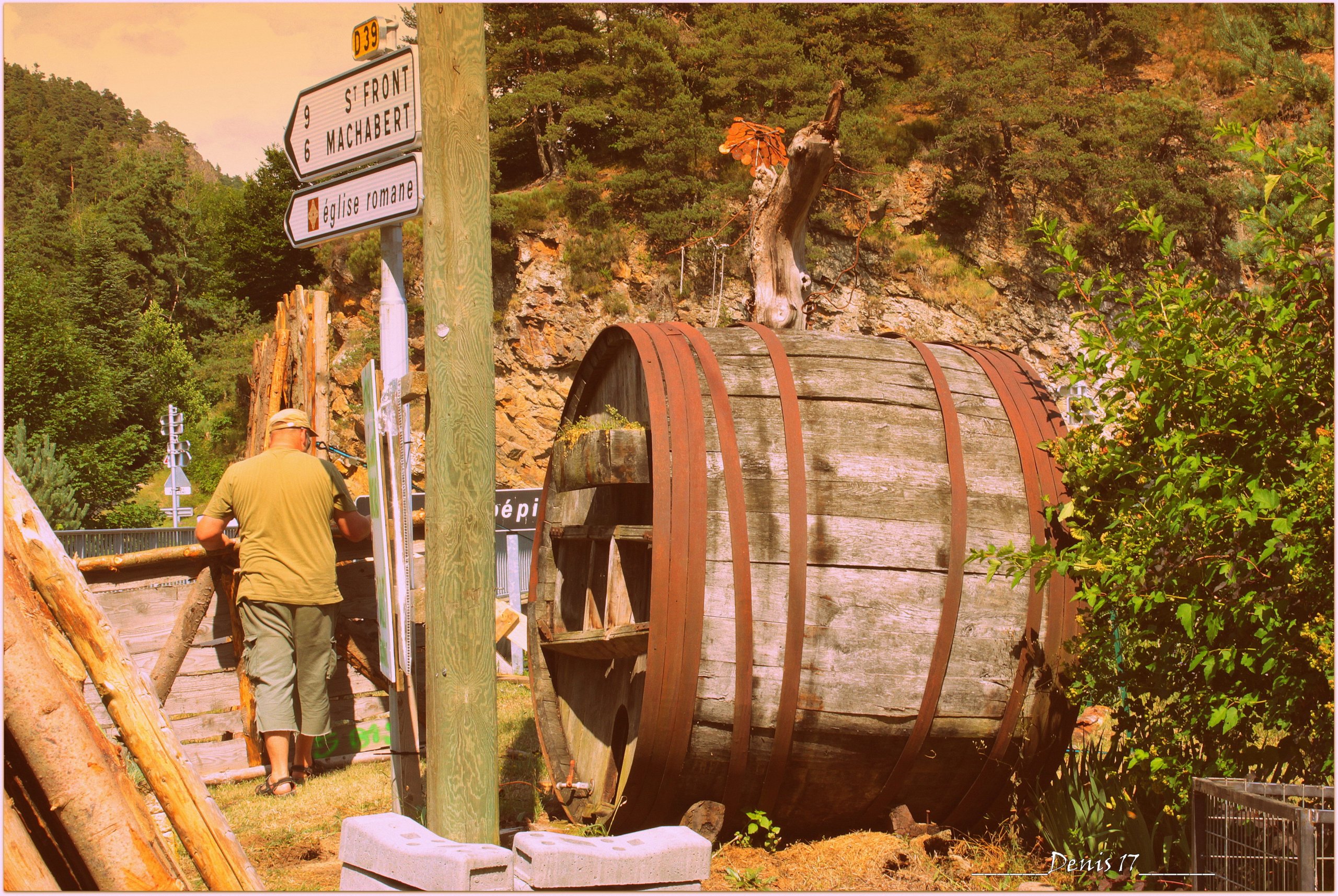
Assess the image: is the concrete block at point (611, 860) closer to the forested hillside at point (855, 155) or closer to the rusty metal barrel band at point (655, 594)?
the rusty metal barrel band at point (655, 594)

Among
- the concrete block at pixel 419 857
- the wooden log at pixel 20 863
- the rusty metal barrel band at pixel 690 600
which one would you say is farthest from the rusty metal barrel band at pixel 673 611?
the wooden log at pixel 20 863

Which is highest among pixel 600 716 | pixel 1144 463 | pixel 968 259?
pixel 968 259

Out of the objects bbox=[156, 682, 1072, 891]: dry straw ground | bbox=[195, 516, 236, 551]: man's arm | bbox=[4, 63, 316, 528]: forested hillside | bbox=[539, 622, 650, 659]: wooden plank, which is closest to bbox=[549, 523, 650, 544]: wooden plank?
bbox=[539, 622, 650, 659]: wooden plank

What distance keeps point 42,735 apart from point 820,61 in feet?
94.9

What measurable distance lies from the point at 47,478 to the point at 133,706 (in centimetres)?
2934

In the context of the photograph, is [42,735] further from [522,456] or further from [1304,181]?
[522,456]

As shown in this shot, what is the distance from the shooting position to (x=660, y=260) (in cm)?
2639

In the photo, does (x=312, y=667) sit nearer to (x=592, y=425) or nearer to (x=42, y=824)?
(x=592, y=425)

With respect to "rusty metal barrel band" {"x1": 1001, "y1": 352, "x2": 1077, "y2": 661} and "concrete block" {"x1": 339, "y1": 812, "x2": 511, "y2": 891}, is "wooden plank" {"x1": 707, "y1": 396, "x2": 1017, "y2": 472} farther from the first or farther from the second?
"concrete block" {"x1": 339, "y1": 812, "x2": 511, "y2": 891}

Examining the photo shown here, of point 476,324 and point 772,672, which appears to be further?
point 772,672

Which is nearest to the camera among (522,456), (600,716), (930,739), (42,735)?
(42,735)

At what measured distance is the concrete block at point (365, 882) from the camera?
2869 millimetres

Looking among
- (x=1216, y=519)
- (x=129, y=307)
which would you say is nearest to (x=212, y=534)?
(x=1216, y=519)

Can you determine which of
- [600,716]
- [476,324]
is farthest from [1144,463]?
[600,716]
